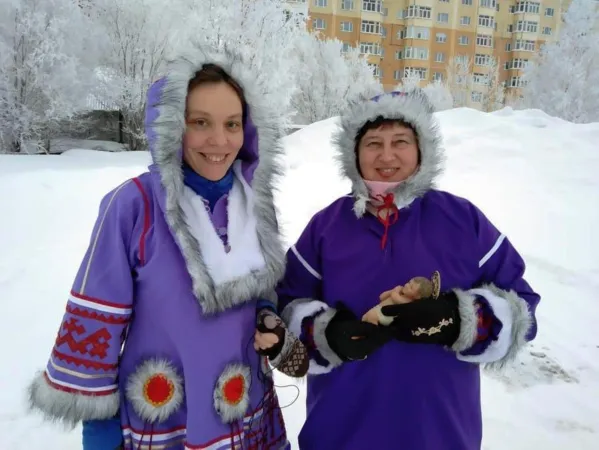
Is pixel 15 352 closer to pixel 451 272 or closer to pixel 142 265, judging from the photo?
pixel 142 265

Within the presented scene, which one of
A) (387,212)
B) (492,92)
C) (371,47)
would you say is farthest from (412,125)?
(371,47)

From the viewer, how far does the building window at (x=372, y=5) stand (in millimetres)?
29719

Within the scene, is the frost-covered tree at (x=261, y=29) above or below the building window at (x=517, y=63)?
below

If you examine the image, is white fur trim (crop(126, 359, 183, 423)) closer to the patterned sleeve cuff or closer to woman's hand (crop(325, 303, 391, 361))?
woman's hand (crop(325, 303, 391, 361))

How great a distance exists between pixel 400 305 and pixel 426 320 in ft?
0.29

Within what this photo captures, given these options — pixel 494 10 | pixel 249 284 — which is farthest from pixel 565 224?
pixel 494 10

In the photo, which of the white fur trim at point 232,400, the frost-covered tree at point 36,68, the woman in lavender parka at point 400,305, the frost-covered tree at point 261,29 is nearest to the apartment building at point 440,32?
the frost-covered tree at point 261,29

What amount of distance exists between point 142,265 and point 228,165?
390mm

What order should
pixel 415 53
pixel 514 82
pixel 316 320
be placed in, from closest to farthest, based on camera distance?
pixel 316 320
pixel 415 53
pixel 514 82

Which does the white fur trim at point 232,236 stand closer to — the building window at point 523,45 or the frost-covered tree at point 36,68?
the frost-covered tree at point 36,68

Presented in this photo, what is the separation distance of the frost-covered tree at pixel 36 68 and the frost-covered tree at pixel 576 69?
1770 centimetres

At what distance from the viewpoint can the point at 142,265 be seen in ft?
3.82

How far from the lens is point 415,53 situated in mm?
31125

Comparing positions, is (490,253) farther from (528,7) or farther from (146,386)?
(528,7)
